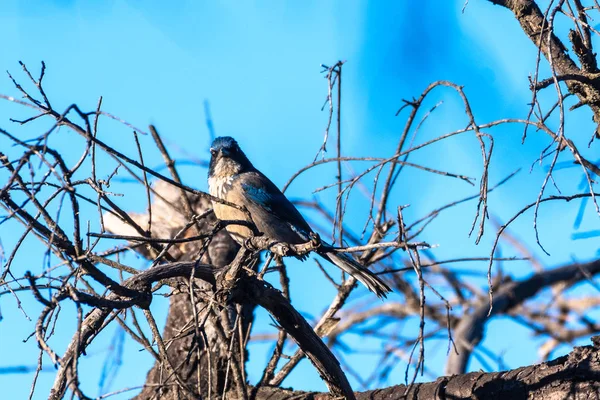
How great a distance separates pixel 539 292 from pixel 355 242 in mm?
2062

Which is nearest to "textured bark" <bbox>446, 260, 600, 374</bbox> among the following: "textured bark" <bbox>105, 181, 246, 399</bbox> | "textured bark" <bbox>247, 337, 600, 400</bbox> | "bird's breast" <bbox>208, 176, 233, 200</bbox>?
"textured bark" <bbox>105, 181, 246, 399</bbox>

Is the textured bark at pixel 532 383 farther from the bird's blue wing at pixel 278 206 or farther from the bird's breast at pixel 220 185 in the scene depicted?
the bird's breast at pixel 220 185

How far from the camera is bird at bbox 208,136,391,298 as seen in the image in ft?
18.7

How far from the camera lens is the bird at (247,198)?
5.71 meters

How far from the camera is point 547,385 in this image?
12.7 ft

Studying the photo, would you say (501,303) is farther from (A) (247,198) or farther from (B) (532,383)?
(B) (532,383)

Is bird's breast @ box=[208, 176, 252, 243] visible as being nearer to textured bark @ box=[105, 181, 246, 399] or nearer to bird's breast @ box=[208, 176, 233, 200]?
bird's breast @ box=[208, 176, 233, 200]

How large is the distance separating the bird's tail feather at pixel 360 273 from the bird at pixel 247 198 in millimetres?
150

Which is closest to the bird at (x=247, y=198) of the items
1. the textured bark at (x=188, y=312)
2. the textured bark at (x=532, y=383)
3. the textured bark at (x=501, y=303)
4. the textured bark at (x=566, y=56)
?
the textured bark at (x=188, y=312)

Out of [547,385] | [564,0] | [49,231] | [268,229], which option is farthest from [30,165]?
[268,229]

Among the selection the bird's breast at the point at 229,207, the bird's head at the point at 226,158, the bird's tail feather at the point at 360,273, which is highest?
the bird's head at the point at 226,158

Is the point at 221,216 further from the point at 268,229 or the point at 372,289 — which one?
the point at 372,289

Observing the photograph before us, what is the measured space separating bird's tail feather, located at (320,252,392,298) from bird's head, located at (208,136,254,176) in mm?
1468

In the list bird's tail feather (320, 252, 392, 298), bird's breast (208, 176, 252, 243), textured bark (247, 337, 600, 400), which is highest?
bird's breast (208, 176, 252, 243)
